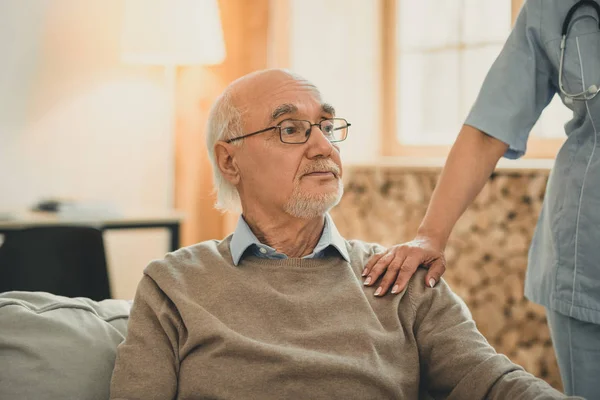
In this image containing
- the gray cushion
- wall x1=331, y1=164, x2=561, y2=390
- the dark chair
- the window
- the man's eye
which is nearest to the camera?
the gray cushion

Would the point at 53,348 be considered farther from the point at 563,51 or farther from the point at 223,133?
the point at 563,51

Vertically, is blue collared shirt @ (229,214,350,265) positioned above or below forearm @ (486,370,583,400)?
above

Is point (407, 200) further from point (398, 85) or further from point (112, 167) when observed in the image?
point (112, 167)

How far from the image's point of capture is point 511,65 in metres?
1.50

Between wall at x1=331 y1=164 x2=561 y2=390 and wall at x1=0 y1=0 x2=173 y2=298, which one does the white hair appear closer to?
wall at x1=331 y1=164 x2=561 y2=390

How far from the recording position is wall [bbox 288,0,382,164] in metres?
3.42

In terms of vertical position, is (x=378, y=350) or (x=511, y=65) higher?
(x=511, y=65)

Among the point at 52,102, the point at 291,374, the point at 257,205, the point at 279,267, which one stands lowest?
the point at 291,374

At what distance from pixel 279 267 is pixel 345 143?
202cm

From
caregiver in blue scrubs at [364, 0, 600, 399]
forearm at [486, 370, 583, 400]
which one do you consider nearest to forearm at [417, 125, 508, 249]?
caregiver in blue scrubs at [364, 0, 600, 399]

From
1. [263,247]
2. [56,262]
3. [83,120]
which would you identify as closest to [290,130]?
[263,247]

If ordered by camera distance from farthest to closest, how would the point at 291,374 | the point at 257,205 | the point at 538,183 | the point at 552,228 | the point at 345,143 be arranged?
1. the point at 345,143
2. the point at 538,183
3. the point at 257,205
4. the point at 552,228
5. the point at 291,374

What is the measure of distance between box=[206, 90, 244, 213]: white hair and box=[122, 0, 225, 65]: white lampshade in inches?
71.7

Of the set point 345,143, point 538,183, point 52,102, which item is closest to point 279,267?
point 538,183
